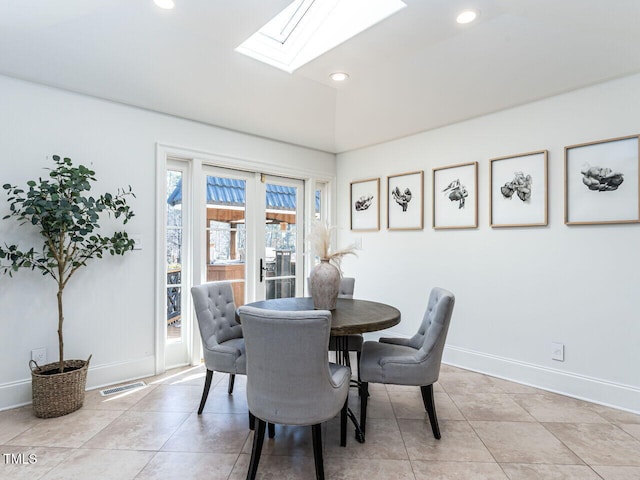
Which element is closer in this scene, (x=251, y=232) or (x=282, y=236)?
(x=251, y=232)

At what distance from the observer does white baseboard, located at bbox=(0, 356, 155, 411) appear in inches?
101

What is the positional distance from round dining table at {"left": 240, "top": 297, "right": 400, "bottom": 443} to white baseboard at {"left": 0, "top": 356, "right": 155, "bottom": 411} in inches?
55.2

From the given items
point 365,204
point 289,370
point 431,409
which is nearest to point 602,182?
point 431,409

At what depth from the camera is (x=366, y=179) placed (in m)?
4.46

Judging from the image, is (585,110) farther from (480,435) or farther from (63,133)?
(63,133)

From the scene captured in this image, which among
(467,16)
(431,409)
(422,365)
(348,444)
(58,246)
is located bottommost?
(348,444)

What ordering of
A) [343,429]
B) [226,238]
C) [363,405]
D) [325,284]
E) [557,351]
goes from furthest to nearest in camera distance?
1. [226,238]
2. [557,351]
3. [325,284]
4. [363,405]
5. [343,429]

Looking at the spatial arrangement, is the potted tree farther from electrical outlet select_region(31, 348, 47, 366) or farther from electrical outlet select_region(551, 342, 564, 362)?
electrical outlet select_region(551, 342, 564, 362)

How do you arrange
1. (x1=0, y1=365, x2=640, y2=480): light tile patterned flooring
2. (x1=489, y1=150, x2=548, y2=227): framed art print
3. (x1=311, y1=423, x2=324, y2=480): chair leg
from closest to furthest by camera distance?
(x1=311, y1=423, x2=324, y2=480): chair leg → (x1=0, y1=365, x2=640, y2=480): light tile patterned flooring → (x1=489, y1=150, x2=548, y2=227): framed art print

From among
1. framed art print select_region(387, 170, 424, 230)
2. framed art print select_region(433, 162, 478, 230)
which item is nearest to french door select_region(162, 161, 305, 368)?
framed art print select_region(387, 170, 424, 230)

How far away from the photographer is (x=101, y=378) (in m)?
2.96

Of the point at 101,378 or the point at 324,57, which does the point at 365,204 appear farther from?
the point at 101,378

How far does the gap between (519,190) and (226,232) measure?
285 cm

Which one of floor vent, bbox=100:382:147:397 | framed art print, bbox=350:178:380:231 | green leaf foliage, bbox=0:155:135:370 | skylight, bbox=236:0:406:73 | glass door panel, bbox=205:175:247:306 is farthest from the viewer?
framed art print, bbox=350:178:380:231
